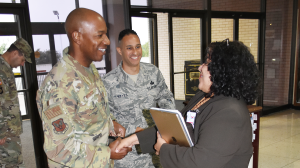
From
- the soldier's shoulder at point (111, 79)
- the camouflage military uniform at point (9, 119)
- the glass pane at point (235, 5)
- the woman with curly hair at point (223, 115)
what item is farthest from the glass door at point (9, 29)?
the glass pane at point (235, 5)

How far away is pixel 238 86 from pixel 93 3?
319 cm

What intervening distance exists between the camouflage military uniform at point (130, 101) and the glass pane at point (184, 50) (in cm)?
248

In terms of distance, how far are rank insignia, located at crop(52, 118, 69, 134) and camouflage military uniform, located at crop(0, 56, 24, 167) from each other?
1.96 m

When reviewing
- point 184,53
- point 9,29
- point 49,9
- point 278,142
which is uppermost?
point 49,9

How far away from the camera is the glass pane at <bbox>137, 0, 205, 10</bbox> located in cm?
414

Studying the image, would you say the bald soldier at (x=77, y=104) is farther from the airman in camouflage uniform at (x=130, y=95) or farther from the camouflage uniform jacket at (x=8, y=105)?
the camouflage uniform jacket at (x=8, y=105)

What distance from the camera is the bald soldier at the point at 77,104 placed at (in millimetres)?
1198

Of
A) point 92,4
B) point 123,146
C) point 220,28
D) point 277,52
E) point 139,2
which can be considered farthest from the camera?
point 277,52

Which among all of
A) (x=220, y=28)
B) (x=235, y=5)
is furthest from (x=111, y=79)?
(x=235, y=5)

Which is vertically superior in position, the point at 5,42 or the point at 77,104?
the point at 5,42

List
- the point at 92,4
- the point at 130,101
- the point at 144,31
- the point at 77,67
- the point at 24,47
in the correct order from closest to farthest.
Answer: the point at 77,67, the point at 130,101, the point at 24,47, the point at 92,4, the point at 144,31

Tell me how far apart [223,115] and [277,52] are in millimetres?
5750

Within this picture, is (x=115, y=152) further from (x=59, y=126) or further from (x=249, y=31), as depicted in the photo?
(x=249, y=31)

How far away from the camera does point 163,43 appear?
4461mm
